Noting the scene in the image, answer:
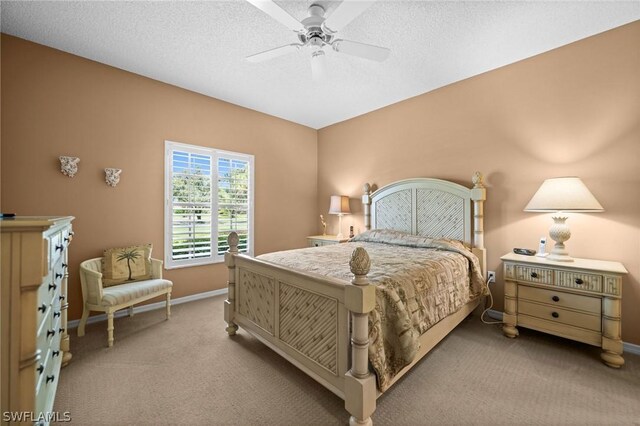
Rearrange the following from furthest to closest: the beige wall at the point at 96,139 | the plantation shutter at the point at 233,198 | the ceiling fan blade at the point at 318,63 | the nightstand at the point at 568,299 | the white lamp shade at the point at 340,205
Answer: the white lamp shade at the point at 340,205 → the plantation shutter at the point at 233,198 → the beige wall at the point at 96,139 → the ceiling fan blade at the point at 318,63 → the nightstand at the point at 568,299

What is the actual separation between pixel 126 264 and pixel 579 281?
4375mm

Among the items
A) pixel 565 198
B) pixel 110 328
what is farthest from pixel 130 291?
pixel 565 198

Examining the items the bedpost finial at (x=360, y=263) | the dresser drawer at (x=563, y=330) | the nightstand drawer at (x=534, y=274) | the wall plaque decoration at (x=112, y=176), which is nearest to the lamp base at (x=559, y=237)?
the nightstand drawer at (x=534, y=274)

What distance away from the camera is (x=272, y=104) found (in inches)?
161

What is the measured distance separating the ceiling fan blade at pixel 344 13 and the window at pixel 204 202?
2.46 metres

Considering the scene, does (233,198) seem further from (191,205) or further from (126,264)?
(126,264)

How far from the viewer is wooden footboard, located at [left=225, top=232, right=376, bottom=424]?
1.50 m

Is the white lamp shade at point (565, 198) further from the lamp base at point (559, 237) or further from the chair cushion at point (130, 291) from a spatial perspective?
the chair cushion at point (130, 291)

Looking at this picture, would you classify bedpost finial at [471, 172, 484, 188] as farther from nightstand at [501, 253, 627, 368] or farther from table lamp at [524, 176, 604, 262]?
nightstand at [501, 253, 627, 368]

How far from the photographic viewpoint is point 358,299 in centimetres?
147

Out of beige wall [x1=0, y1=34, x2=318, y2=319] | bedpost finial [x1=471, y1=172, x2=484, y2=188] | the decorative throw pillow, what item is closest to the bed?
bedpost finial [x1=471, y1=172, x2=484, y2=188]

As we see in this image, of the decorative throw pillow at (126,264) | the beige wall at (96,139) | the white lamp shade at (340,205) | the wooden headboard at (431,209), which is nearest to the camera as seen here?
the beige wall at (96,139)

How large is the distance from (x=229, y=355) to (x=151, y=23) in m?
2.98

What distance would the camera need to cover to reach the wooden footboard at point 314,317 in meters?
1.50
